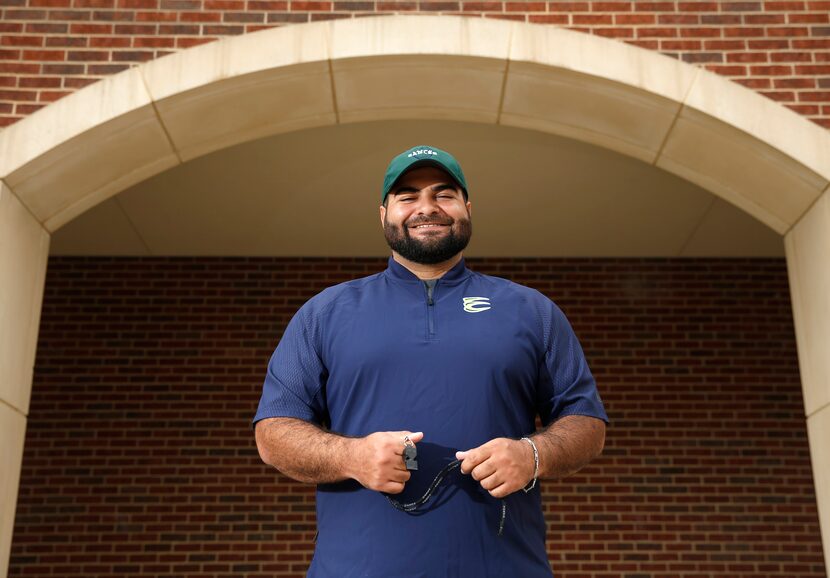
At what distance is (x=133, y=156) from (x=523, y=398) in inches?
140

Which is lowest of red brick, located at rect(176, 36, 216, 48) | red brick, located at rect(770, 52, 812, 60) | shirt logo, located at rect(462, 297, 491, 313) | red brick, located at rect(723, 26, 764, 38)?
shirt logo, located at rect(462, 297, 491, 313)

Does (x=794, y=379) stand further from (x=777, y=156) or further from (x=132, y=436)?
(x=132, y=436)

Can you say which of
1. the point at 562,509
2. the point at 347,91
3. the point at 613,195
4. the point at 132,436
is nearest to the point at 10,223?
the point at 347,91

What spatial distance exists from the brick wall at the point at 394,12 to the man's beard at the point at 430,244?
3017 mm

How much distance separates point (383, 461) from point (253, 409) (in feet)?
19.5

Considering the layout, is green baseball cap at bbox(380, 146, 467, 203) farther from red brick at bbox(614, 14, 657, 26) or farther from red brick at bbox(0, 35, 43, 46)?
red brick at bbox(0, 35, 43, 46)

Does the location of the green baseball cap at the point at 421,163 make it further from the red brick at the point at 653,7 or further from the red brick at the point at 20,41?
the red brick at the point at 20,41

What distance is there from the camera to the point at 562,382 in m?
2.16

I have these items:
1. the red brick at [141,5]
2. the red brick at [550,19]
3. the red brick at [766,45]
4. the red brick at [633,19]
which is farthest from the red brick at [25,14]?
the red brick at [766,45]

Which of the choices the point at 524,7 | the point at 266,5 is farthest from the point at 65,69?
the point at 524,7

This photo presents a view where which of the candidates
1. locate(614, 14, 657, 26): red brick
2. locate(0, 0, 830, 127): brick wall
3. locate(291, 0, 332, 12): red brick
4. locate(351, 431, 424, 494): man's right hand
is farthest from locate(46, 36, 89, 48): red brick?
locate(351, 431, 424, 494): man's right hand

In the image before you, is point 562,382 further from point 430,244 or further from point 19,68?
point 19,68

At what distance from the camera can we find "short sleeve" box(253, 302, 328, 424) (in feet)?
6.92

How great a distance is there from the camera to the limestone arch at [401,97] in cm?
474
